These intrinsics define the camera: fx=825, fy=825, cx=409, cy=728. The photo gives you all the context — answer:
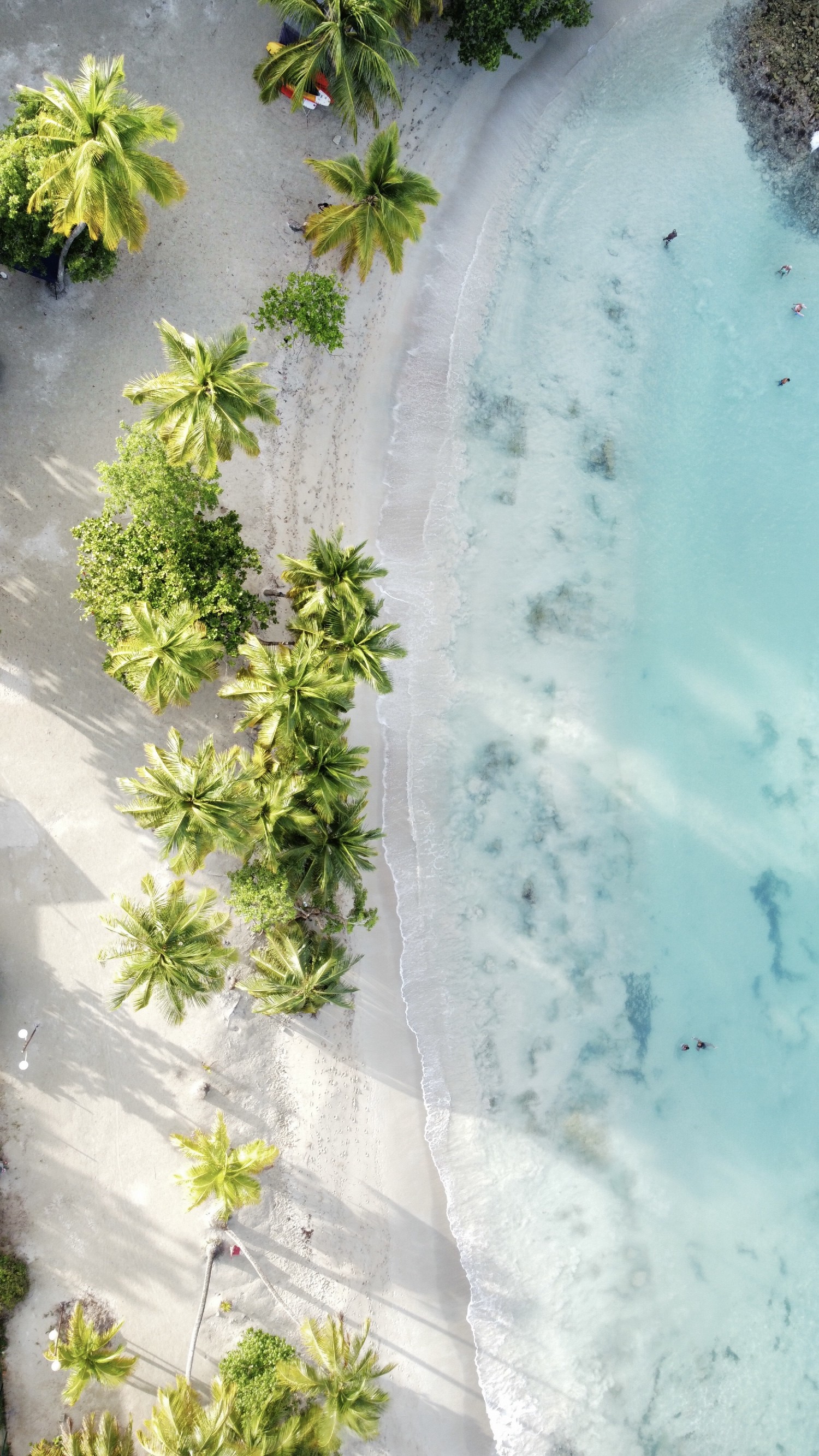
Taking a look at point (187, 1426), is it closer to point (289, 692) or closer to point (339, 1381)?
point (339, 1381)

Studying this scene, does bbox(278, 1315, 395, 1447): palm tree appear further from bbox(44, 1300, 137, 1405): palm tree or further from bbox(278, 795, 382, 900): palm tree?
bbox(278, 795, 382, 900): palm tree

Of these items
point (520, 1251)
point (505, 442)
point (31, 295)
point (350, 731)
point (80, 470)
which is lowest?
point (520, 1251)

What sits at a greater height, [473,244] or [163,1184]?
[473,244]

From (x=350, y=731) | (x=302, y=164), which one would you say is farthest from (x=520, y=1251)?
(x=302, y=164)

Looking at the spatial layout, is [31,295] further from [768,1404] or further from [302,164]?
[768,1404]

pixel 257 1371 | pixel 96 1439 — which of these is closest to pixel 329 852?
pixel 257 1371

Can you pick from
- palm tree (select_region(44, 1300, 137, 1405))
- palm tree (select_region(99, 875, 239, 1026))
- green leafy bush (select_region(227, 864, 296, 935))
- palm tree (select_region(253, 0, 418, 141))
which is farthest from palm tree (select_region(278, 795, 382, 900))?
palm tree (select_region(253, 0, 418, 141))
